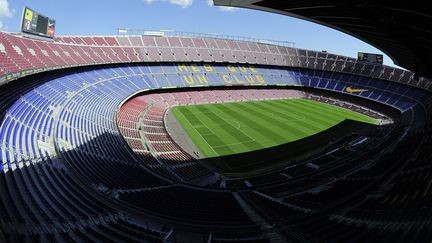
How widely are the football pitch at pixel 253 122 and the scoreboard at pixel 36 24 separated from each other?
708 inches

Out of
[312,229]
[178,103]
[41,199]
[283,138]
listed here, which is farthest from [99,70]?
[312,229]

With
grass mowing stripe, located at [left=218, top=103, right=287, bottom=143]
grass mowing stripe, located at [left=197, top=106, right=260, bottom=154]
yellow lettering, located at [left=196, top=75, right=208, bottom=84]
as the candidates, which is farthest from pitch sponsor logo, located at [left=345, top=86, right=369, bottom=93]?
grass mowing stripe, located at [left=197, top=106, right=260, bottom=154]

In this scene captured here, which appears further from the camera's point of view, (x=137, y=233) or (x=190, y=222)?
(x=190, y=222)

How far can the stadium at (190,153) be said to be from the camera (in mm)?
12281

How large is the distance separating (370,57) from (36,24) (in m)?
58.5

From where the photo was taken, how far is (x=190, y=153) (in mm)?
27672

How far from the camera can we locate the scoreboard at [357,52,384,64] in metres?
62.5

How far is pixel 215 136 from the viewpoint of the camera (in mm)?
32562

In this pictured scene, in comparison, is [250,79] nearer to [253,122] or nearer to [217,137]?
[253,122]

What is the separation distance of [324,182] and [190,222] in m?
9.95

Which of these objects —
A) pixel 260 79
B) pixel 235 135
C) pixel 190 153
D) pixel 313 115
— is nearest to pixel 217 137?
pixel 235 135

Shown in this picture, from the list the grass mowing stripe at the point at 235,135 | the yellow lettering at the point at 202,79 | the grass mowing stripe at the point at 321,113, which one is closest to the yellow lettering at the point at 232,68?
the yellow lettering at the point at 202,79

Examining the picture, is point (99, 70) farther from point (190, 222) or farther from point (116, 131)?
point (190, 222)

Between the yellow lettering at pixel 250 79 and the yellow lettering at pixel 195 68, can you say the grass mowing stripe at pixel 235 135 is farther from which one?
the yellow lettering at pixel 250 79
